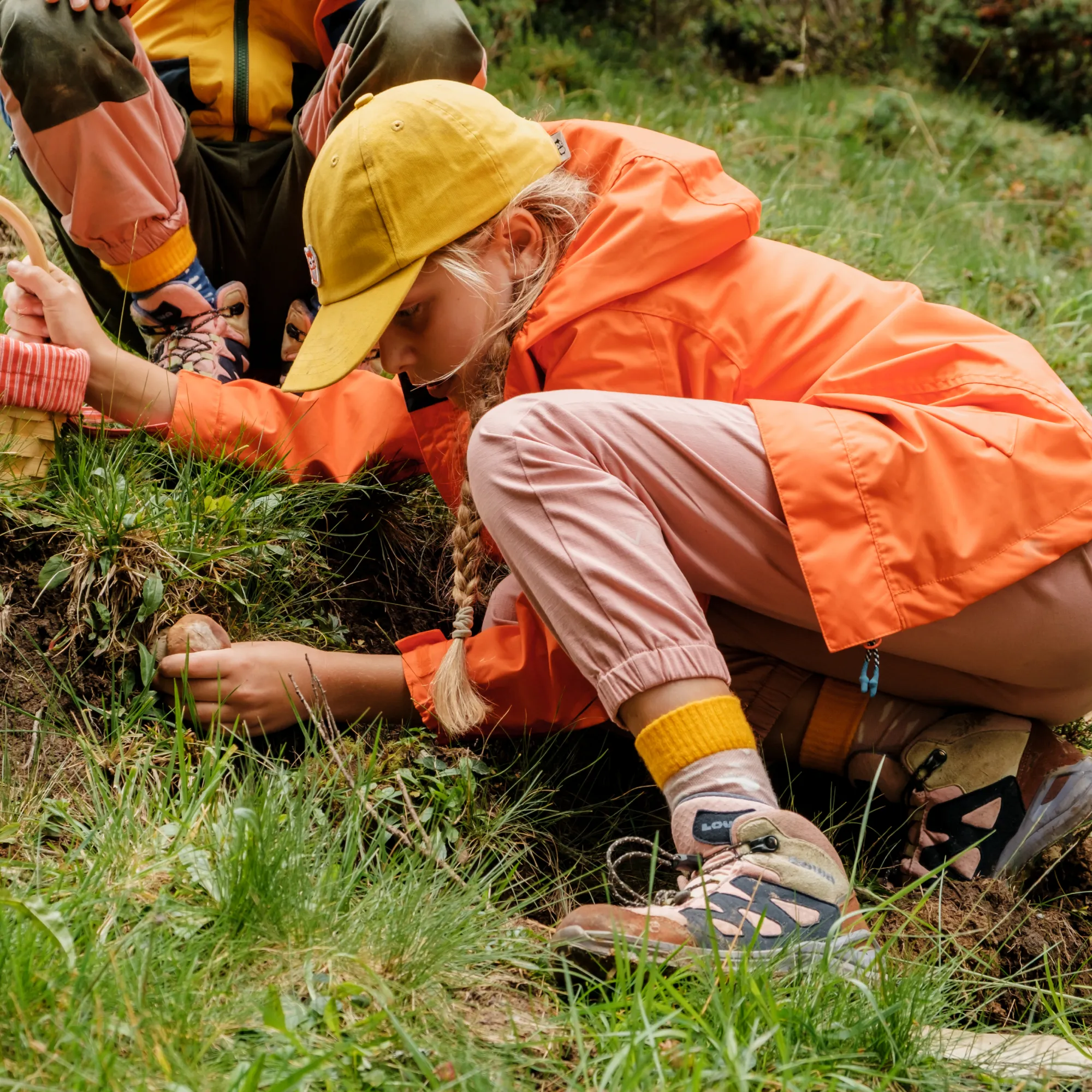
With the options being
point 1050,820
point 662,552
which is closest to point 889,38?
point 1050,820

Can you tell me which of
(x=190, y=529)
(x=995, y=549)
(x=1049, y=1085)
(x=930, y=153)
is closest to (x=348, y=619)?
(x=190, y=529)

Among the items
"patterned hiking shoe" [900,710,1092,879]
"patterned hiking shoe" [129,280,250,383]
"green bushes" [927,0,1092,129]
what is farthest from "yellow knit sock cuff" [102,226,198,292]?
"green bushes" [927,0,1092,129]

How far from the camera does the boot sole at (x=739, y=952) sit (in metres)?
1.43

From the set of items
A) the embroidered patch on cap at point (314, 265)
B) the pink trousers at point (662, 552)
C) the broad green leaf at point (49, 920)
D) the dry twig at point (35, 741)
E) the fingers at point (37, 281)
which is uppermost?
the embroidered patch on cap at point (314, 265)

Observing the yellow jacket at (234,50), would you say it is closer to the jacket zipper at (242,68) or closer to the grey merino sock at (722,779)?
the jacket zipper at (242,68)

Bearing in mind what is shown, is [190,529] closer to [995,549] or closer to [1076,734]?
[995,549]

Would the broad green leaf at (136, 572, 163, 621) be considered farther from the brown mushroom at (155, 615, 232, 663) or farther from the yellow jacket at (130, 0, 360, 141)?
the yellow jacket at (130, 0, 360, 141)

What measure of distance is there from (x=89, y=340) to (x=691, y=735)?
1368mm

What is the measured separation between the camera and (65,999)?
49.0 inches

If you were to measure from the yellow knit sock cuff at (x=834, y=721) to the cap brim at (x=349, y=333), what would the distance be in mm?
993

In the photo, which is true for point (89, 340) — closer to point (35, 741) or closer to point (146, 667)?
point (146, 667)

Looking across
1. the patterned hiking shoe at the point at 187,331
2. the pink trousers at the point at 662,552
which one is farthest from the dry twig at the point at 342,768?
the patterned hiking shoe at the point at 187,331

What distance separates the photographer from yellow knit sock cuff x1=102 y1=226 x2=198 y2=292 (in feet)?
7.86

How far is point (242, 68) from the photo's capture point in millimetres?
2598
